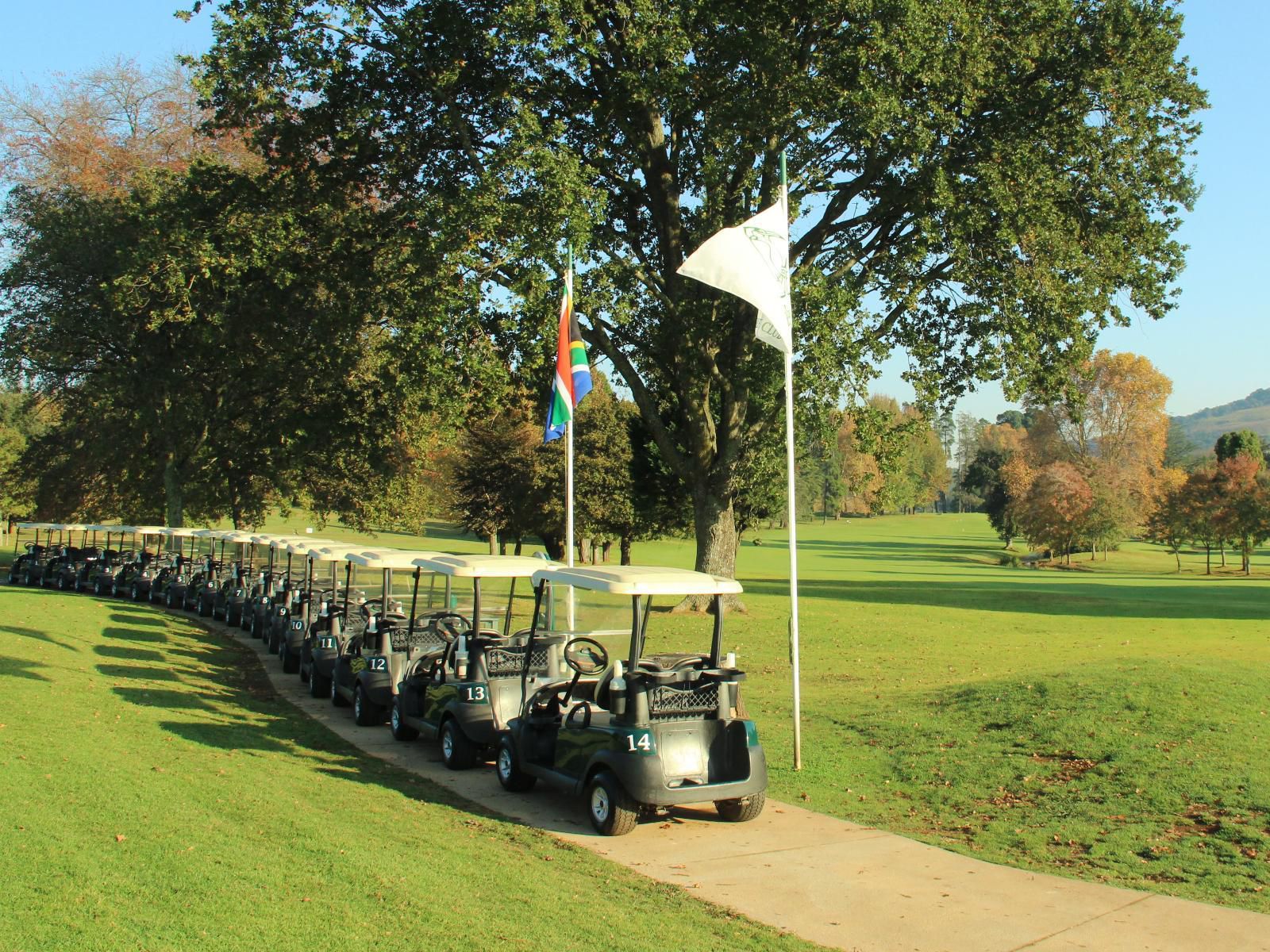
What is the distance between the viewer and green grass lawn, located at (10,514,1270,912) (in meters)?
8.25

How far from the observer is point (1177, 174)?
23.3 metres

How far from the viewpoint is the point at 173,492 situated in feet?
112

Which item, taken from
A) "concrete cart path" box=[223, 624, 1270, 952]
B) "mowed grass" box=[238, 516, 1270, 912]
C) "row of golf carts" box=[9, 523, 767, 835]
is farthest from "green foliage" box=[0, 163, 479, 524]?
"concrete cart path" box=[223, 624, 1270, 952]

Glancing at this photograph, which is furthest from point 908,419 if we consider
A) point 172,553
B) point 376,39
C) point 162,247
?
point 172,553

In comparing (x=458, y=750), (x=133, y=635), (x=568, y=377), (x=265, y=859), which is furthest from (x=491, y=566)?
(x=133, y=635)

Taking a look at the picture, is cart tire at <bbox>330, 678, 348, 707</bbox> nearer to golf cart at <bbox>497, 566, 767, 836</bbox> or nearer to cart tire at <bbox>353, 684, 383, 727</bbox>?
cart tire at <bbox>353, 684, 383, 727</bbox>

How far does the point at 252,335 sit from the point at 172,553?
6.79 meters

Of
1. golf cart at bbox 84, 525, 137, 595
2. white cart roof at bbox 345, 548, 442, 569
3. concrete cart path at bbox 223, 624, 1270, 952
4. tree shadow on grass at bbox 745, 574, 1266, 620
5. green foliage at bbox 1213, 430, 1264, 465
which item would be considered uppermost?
green foliage at bbox 1213, 430, 1264, 465

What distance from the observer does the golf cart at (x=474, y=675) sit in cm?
1039

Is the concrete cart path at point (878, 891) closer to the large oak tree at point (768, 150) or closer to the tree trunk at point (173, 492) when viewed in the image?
the large oak tree at point (768, 150)

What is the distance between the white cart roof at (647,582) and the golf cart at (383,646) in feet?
13.9

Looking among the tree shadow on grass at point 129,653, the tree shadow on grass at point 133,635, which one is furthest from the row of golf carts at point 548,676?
the tree shadow on grass at point 133,635

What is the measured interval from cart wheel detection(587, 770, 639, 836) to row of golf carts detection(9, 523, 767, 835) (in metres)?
0.01

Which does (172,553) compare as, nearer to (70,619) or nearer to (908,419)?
(70,619)
